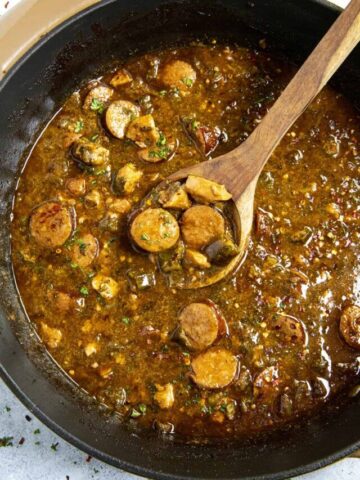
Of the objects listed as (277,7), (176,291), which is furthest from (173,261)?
(277,7)

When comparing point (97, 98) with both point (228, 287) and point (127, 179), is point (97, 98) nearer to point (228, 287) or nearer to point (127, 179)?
point (127, 179)

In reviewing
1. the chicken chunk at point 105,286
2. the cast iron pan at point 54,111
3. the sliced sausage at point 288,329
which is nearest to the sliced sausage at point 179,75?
the cast iron pan at point 54,111

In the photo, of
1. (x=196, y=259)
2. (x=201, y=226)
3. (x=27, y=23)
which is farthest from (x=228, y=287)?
(x=27, y=23)

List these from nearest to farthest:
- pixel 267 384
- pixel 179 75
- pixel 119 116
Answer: pixel 267 384 < pixel 119 116 < pixel 179 75

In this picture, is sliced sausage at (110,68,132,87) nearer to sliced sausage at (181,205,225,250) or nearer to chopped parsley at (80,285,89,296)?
sliced sausage at (181,205,225,250)

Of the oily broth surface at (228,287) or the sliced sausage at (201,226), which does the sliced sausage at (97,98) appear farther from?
the sliced sausage at (201,226)

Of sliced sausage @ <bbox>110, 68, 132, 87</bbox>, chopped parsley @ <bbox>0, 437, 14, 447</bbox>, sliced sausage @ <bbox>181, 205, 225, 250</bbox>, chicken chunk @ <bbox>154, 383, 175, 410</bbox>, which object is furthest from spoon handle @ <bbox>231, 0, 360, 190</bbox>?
chopped parsley @ <bbox>0, 437, 14, 447</bbox>
